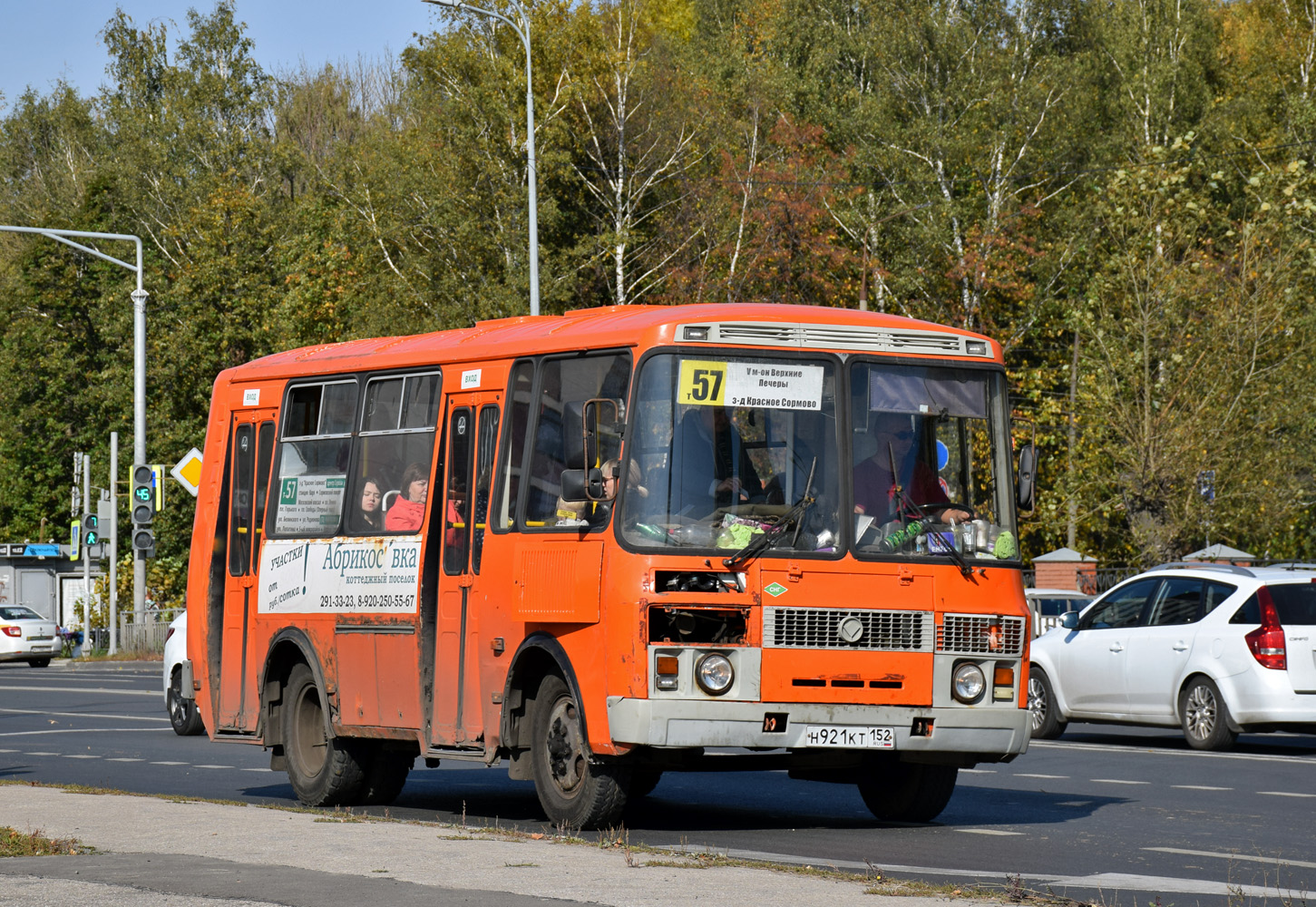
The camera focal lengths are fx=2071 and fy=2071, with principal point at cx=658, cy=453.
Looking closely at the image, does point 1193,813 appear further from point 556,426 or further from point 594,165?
point 594,165

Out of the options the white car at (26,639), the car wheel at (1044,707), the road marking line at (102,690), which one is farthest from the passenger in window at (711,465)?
the white car at (26,639)

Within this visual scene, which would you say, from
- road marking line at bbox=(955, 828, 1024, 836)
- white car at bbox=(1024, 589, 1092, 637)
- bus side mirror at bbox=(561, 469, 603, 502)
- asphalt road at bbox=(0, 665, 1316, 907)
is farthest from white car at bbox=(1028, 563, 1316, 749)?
white car at bbox=(1024, 589, 1092, 637)

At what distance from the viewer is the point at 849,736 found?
11266mm

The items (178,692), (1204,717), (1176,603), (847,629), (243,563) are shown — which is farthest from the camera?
(178,692)

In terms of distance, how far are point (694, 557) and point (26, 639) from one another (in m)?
36.5

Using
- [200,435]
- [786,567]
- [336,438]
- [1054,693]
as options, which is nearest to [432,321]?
[200,435]

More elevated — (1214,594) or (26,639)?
(1214,594)

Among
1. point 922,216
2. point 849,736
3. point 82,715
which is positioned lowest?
point 82,715

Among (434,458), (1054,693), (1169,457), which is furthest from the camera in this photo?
(1169,457)

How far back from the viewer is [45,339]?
67.4 metres

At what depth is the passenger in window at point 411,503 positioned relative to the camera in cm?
1306

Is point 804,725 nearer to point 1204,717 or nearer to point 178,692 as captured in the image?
point 1204,717

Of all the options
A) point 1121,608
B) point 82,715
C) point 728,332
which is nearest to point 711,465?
point 728,332

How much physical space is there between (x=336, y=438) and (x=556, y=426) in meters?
2.60
